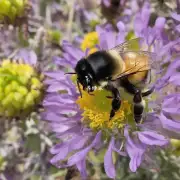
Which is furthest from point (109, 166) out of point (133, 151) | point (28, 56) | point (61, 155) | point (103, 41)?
point (28, 56)

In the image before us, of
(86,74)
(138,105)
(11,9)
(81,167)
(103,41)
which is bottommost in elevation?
(81,167)

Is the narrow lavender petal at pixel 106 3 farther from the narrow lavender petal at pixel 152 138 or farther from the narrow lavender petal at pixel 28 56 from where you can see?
the narrow lavender petal at pixel 152 138

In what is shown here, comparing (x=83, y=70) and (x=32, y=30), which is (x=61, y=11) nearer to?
(x=32, y=30)

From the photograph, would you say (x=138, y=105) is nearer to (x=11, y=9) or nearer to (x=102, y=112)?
(x=102, y=112)

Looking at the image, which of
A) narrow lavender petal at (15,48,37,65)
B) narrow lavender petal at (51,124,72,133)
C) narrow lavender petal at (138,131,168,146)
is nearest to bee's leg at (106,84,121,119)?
narrow lavender petal at (138,131,168,146)

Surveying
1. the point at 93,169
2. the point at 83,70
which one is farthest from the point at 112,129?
the point at 93,169

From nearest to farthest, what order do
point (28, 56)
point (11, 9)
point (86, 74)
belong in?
point (86, 74), point (11, 9), point (28, 56)
